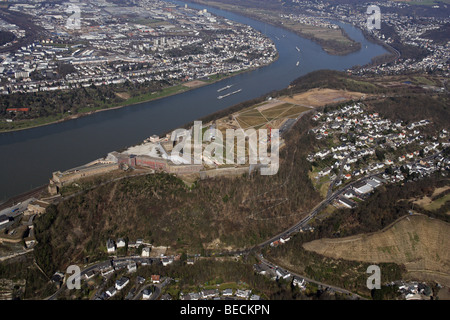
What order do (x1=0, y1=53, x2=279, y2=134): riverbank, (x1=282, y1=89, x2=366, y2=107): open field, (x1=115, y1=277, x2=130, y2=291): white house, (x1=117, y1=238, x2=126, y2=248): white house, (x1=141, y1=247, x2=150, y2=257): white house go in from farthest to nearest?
(x1=282, y1=89, x2=366, y2=107): open field
(x1=0, y1=53, x2=279, y2=134): riverbank
(x1=117, y1=238, x2=126, y2=248): white house
(x1=141, y1=247, x2=150, y2=257): white house
(x1=115, y1=277, x2=130, y2=291): white house

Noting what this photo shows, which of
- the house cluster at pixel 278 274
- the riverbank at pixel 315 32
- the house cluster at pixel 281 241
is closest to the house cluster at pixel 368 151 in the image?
the house cluster at pixel 281 241

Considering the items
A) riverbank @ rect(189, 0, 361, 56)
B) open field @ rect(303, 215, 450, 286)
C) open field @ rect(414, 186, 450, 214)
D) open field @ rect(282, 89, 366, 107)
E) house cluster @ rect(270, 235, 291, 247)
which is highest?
riverbank @ rect(189, 0, 361, 56)

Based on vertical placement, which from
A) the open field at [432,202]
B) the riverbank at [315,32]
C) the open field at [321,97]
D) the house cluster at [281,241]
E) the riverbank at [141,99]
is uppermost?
the riverbank at [315,32]

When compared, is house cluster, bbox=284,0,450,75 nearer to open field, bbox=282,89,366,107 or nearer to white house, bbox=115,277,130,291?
open field, bbox=282,89,366,107

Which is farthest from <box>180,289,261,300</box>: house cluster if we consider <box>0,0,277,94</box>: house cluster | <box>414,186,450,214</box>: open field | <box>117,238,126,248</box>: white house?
<box>0,0,277,94</box>: house cluster

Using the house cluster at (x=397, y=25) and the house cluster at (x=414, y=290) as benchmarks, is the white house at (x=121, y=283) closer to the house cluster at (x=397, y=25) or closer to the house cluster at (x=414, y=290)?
the house cluster at (x=414, y=290)

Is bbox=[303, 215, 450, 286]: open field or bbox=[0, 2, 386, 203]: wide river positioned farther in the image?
bbox=[0, 2, 386, 203]: wide river
